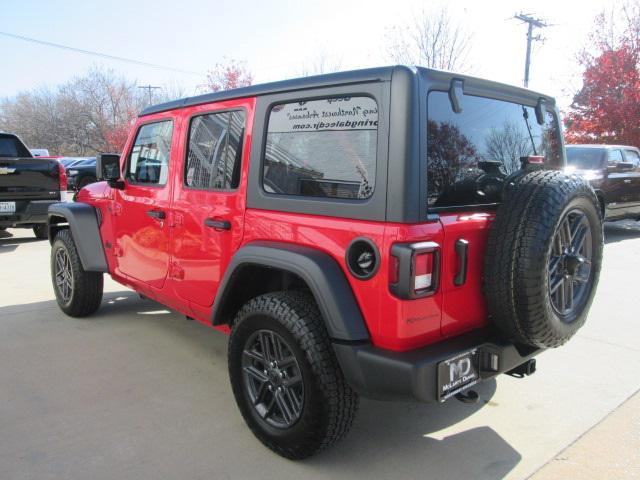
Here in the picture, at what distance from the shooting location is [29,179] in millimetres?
8281

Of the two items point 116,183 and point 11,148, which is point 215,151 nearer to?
point 116,183

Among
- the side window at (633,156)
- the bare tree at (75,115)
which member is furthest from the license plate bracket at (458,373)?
the bare tree at (75,115)

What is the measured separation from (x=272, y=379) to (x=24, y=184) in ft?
24.3

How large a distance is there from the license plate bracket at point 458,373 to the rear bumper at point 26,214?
7802mm

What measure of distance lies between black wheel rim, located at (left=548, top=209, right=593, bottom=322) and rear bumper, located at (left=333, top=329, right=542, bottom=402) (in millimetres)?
409

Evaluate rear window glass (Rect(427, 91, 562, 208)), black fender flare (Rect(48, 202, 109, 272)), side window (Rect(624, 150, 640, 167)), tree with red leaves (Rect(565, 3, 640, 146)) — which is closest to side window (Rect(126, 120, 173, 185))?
black fender flare (Rect(48, 202, 109, 272))

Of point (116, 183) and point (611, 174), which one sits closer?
point (116, 183)

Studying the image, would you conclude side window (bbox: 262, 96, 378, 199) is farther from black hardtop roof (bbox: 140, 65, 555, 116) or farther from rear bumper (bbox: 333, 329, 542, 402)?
rear bumper (bbox: 333, 329, 542, 402)

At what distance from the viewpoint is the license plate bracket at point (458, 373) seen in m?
2.12

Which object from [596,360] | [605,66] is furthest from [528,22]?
[596,360]

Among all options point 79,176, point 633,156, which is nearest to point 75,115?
point 79,176

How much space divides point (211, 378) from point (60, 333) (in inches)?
65.3

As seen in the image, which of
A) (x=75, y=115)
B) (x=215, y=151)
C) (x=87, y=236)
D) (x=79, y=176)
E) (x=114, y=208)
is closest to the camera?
(x=215, y=151)

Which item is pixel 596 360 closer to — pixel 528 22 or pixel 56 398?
pixel 56 398
